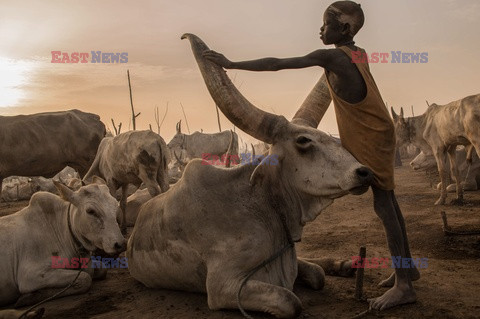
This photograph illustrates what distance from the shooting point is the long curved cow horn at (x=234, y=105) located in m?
3.15

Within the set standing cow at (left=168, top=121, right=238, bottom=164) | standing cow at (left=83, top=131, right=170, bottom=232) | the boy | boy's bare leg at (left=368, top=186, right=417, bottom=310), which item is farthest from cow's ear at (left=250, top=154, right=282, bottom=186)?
standing cow at (left=168, top=121, right=238, bottom=164)

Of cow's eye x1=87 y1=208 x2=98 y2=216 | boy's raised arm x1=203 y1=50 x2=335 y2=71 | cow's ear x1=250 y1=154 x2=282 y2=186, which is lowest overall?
cow's eye x1=87 y1=208 x2=98 y2=216

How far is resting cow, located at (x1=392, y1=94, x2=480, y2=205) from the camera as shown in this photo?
841cm

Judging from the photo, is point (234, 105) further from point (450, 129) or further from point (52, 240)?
point (450, 129)

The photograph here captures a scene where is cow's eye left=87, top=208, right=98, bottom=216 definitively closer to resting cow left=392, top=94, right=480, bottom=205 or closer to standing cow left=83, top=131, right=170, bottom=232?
standing cow left=83, top=131, right=170, bottom=232

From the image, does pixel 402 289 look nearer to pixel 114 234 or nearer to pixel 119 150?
pixel 114 234

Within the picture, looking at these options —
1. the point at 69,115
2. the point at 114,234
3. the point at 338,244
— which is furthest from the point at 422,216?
the point at 69,115

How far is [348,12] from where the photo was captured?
3.26m

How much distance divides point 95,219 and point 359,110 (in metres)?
2.82

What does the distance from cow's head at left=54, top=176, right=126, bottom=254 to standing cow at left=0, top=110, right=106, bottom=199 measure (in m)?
4.81

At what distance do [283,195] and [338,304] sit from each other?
1010mm

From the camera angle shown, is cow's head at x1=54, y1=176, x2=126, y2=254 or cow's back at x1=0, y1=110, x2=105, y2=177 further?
cow's back at x1=0, y1=110, x2=105, y2=177

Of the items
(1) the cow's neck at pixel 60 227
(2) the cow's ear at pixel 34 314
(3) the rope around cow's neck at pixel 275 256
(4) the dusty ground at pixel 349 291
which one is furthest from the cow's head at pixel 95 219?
(3) the rope around cow's neck at pixel 275 256

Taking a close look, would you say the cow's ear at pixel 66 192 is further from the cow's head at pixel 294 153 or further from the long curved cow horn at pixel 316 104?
the long curved cow horn at pixel 316 104
